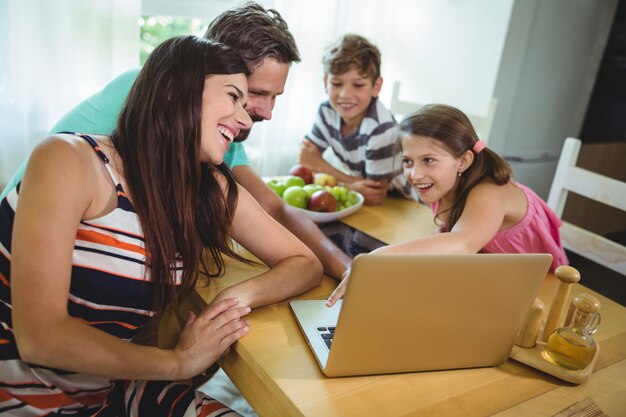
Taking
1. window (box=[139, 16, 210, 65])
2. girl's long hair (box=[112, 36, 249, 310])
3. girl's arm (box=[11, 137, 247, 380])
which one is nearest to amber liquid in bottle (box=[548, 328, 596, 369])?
girl's arm (box=[11, 137, 247, 380])

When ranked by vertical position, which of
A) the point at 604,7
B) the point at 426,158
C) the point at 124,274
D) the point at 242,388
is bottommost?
the point at 242,388

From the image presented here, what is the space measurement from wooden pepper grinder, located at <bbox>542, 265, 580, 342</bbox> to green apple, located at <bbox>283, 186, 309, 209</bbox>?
2.55ft

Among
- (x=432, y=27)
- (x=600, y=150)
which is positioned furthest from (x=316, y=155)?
(x=600, y=150)

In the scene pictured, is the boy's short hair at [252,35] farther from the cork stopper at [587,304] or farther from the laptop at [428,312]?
the cork stopper at [587,304]

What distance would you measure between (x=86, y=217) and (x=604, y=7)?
3375 millimetres

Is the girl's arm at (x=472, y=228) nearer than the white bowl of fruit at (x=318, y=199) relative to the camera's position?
Yes

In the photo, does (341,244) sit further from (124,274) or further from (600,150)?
(600,150)

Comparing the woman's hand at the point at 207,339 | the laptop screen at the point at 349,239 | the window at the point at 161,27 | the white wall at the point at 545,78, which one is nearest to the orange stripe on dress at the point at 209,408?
the woman's hand at the point at 207,339

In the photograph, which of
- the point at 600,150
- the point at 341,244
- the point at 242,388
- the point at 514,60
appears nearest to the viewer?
the point at 242,388

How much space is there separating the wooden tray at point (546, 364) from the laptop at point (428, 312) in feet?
0.11

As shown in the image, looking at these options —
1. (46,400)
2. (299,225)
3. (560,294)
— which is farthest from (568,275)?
(46,400)

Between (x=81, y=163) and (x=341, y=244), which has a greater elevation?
(x=81, y=163)

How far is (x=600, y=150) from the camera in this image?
121 inches

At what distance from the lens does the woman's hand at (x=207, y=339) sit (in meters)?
0.90
